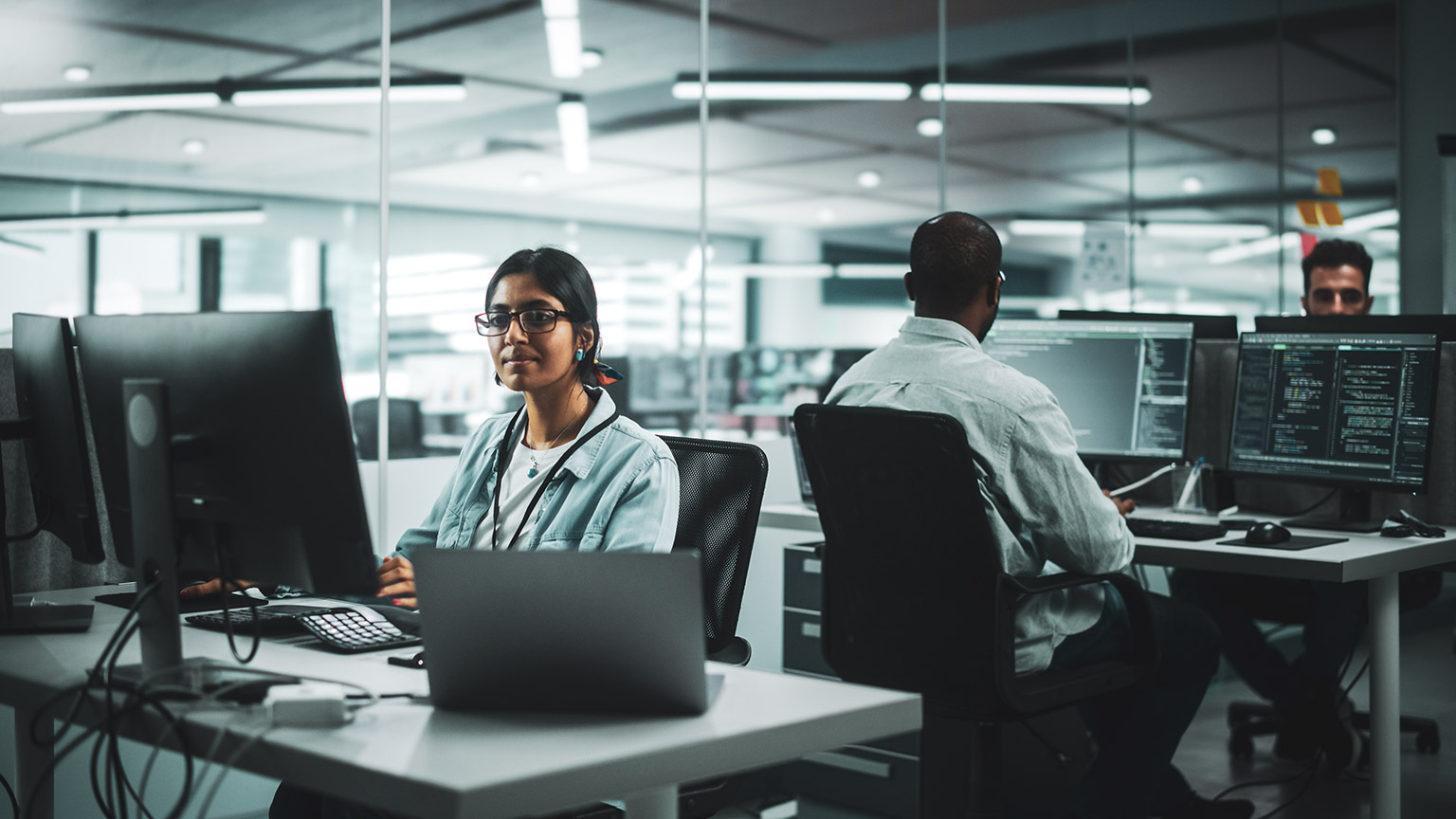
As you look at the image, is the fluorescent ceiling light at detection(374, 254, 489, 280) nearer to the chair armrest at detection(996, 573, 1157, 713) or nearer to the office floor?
the office floor

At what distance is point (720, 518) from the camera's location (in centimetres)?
204

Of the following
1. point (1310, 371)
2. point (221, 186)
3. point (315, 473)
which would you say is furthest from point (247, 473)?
point (1310, 371)

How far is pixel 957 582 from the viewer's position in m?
2.04

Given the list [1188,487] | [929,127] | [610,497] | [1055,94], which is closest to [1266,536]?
[1188,487]

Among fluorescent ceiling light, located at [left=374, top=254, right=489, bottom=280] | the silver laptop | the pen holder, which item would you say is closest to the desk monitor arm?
the silver laptop

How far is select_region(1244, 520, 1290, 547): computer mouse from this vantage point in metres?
2.47

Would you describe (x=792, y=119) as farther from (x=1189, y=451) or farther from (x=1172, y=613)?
(x=1172, y=613)

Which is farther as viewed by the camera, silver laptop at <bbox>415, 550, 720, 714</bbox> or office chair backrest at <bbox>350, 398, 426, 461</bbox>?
office chair backrest at <bbox>350, 398, 426, 461</bbox>

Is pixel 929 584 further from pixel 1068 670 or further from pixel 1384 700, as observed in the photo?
pixel 1384 700

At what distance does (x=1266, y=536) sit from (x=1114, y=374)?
0.68 meters

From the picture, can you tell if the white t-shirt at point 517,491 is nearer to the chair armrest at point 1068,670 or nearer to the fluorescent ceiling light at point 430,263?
the chair armrest at point 1068,670

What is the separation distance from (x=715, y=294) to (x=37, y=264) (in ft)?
6.57

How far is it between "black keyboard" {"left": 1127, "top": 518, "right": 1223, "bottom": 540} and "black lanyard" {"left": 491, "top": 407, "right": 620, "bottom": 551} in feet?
4.26

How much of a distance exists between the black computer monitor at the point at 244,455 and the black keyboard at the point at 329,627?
24cm
